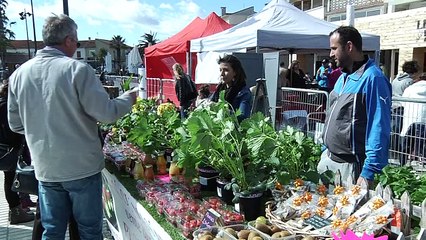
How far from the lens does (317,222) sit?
1.44 meters

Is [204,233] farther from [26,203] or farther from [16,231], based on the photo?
[26,203]

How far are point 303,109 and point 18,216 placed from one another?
376cm

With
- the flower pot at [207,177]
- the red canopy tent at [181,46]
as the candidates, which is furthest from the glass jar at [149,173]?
the red canopy tent at [181,46]

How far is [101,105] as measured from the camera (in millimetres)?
1896

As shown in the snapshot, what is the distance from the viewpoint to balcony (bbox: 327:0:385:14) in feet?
82.0

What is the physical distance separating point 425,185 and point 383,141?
14.3 inches

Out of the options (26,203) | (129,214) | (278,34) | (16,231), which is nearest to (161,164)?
(129,214)

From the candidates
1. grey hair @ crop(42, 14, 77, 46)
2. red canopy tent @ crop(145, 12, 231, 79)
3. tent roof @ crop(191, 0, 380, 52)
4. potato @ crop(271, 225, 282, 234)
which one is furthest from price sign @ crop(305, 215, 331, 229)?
red canopy tent @ crop(145, 12, 231, 79)

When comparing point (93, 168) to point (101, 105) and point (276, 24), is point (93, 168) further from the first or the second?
point (276, 24)

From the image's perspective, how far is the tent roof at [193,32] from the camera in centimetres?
865

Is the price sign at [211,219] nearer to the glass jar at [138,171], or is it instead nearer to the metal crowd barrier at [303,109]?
the glass jar at [138,171]

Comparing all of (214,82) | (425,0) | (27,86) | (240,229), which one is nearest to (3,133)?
(27,86)

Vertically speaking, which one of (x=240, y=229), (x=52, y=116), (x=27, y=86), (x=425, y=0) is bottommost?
(x=240, y=229)

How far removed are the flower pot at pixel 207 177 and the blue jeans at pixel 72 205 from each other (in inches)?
23.0
